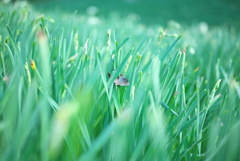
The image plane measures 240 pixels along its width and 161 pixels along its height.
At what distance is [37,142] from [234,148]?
40 centimetres

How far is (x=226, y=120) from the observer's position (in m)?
0.45

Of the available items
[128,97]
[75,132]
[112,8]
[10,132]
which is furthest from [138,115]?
[112,8]

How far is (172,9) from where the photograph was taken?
5863 mm

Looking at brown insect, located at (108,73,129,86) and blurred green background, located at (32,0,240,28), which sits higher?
blurred green background, located at (32,0,240,28)

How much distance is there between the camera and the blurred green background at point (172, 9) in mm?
5051

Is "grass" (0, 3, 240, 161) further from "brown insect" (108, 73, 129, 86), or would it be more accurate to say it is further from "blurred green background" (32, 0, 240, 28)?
"blurred green background" (32, 0, 240, 28)

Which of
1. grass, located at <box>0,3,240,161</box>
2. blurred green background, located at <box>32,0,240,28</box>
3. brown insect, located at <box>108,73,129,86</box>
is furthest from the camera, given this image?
blurred green background, located at <box>32,0,240,28</box>

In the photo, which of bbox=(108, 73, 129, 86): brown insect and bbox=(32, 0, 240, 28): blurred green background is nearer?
bbox=(108, 73, 129, 86): brown insect

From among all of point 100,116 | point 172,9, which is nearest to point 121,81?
point 100,116

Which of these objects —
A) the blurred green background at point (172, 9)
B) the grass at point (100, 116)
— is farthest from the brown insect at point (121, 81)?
the blurred green background at point (172, 9)

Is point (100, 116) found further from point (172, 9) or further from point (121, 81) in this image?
point (172, 9)

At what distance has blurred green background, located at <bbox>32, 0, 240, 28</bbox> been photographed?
5.05 metres

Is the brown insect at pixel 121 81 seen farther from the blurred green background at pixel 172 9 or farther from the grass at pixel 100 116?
the blurred green background at pixel 172 9

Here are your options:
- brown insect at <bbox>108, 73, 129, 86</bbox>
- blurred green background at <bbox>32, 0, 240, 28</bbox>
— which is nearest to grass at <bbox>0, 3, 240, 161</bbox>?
brown insect at <bbox>108, 73, 129, 86</bbox>
